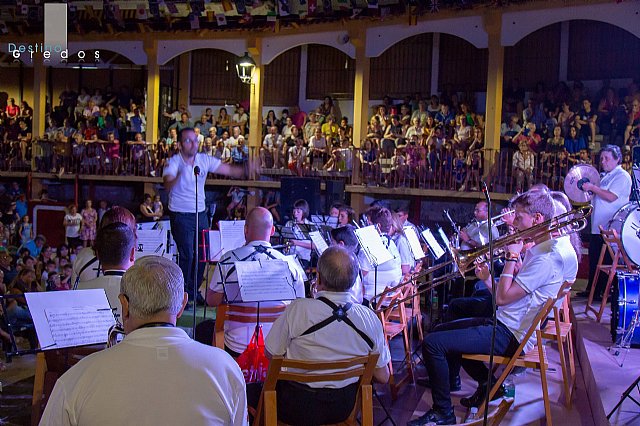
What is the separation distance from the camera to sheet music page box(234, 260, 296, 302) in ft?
14.1

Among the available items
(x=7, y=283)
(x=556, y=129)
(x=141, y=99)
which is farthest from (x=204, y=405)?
(x=141, y=99)

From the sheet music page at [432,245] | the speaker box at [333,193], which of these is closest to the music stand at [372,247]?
the sheet music page at [432,245]

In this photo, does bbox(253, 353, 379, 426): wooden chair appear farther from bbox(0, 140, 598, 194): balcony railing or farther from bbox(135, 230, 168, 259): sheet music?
bbox(0, 140, 598, 194): balcony railing

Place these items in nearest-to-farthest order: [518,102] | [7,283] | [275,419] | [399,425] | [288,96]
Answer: [275,419] < [399,425] < [7,283] < [518,102] < [288,96]

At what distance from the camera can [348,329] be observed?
12.2 feet

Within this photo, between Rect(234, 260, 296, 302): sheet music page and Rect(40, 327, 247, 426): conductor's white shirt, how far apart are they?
1.90 meters

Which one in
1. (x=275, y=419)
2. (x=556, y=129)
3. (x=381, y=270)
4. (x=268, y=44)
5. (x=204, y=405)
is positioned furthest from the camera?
(x=268, y=44)

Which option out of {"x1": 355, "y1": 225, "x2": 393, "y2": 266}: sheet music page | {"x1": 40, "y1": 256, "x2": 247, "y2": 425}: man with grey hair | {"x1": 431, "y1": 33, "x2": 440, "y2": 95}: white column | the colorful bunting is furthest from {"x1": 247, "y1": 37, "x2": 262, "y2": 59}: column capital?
{"x1": 40, "y1": 256, "x2": 247, "y2": 425}: man with grey hair

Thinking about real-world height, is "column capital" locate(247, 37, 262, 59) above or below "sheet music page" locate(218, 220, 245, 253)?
above

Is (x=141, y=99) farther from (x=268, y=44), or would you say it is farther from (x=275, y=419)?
(x=275, y=419)

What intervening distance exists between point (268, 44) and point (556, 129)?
716 centimetres

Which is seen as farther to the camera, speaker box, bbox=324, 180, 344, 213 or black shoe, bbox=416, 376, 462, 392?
speaker box, bbox=324, 180, 344, 213

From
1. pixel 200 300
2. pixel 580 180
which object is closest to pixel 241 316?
pixel 200 300

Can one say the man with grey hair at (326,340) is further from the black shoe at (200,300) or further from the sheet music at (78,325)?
the black shoe at (200,300)
